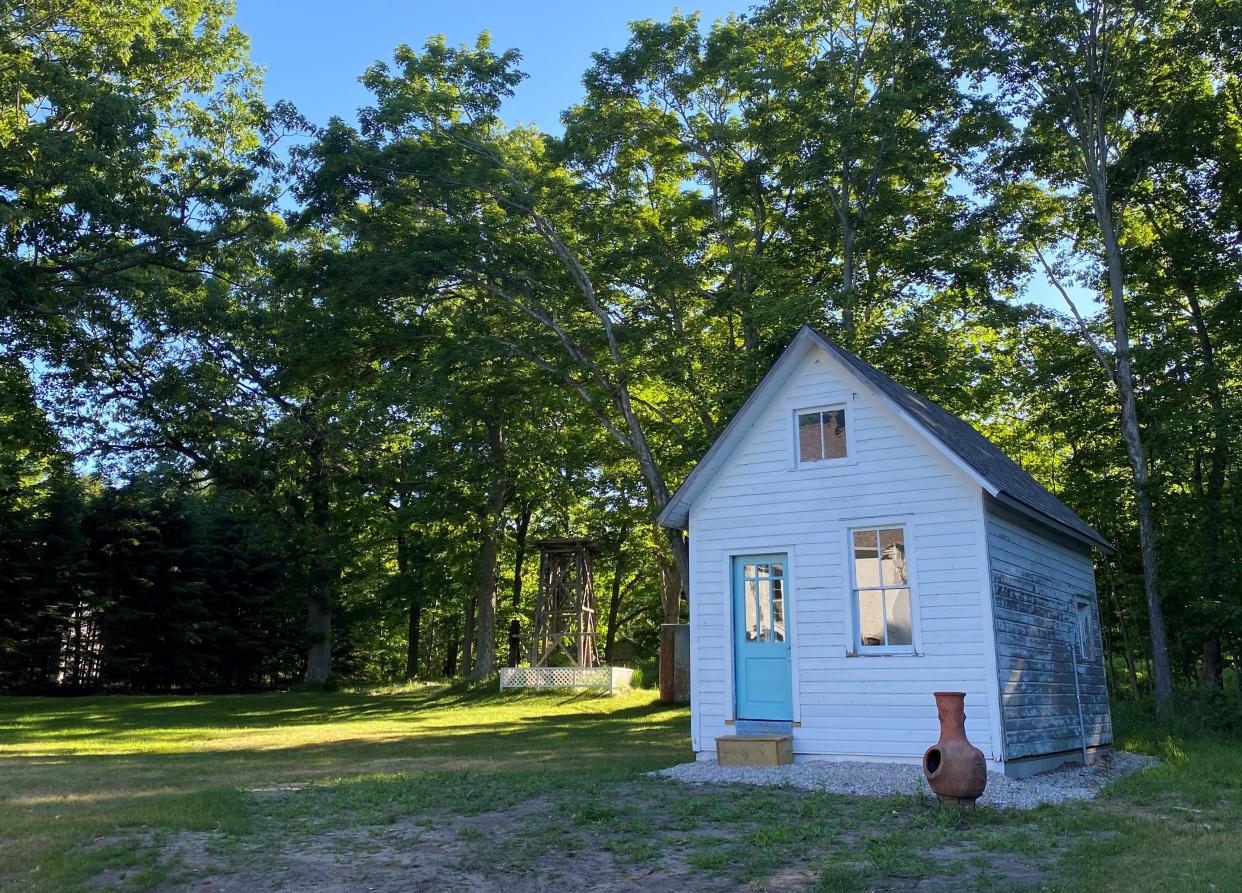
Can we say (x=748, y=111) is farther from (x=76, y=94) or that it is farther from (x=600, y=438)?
(x=76, y=94)

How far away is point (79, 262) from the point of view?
19062mm

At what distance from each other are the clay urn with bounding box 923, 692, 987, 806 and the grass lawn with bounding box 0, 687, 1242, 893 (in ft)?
0.78

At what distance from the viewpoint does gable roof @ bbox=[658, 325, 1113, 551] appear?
12211 mm

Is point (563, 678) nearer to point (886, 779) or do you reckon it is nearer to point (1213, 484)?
point (1213, 484)

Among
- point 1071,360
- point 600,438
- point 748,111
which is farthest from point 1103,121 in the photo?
point 600,438

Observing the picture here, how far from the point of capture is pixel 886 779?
36.9ft

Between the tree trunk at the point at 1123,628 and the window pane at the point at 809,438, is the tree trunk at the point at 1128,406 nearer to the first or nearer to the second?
the tree trunk at the point at 1123,628

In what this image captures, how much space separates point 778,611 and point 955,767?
4.52m

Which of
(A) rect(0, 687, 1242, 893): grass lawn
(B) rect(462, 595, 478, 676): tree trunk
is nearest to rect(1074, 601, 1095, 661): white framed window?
(A) rect(0, 687, 1242, 893): grass lawn

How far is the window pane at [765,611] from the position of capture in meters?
13.5

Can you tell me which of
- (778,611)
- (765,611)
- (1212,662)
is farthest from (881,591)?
(1212,662)

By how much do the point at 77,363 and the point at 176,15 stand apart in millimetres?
8371

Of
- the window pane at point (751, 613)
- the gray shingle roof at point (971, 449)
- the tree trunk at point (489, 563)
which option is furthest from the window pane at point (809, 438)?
the tree trunk at point (489, 563)

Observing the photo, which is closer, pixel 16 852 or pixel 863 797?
pixel 16 852
